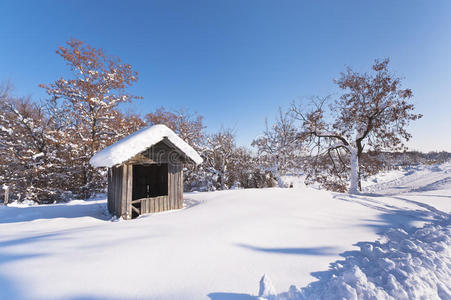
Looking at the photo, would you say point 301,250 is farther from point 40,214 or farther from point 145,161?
point 40,214

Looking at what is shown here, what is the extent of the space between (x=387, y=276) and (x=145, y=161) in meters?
7.25

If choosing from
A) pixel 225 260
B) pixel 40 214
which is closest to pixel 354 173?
pixel 225 260

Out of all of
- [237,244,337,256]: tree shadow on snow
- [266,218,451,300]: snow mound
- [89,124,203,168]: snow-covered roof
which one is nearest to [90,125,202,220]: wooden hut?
[89,124,203,168]: snow-covered roof

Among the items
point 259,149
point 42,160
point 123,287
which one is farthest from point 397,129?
point 42,160

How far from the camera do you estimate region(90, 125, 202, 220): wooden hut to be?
6059 mm

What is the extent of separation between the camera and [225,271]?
7.28 ft

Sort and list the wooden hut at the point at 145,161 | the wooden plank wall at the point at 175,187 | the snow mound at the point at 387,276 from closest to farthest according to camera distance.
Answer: the snow mound at the point at 387,276 → the wooden hut at the point at 145,161 → the wooden plank wall at the point at 175,187

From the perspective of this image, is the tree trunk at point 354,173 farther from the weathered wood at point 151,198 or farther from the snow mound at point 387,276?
the weathered wood at point 151,198

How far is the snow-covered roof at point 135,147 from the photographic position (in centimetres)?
572

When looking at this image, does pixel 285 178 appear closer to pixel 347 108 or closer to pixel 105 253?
pixel 347 108

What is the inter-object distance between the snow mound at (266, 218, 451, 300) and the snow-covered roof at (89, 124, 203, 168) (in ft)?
19.4

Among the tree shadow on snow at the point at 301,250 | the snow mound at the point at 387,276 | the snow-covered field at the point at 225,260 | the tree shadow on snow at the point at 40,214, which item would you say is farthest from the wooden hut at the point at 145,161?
the snow mound at the point at 387,276

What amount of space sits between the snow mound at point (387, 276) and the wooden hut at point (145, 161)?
19.4 feet

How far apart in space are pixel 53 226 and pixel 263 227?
5.89 meters
